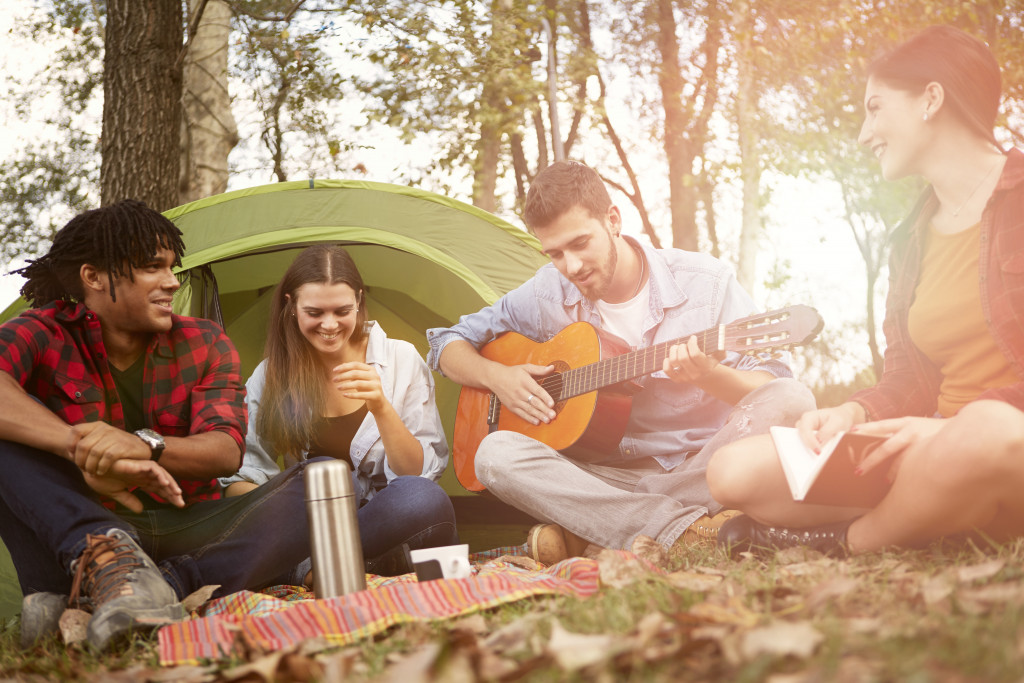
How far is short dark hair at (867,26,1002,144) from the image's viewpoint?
6.31 ft

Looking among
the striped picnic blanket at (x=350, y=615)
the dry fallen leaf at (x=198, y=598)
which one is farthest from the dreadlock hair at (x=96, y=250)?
the striped picnic blanket at (x=350, y=615)

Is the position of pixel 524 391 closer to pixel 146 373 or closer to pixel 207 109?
pixel 146 373

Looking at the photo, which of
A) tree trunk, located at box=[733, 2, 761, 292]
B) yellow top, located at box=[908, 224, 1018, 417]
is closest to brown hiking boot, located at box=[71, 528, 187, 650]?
yellow top, located at box=[908, 224, 1018, 417]

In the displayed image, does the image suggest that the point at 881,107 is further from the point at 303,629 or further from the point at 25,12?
the point at 25,12

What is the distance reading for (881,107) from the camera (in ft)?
6.68

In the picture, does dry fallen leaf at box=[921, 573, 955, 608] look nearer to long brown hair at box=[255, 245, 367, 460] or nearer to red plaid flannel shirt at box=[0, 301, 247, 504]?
red plaid flannel shirt at box=[0, 301, 247, 504]

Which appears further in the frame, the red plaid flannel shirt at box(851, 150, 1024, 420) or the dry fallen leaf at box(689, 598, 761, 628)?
the red plaid flannel shirt at box(851, 150, 1024, 420)

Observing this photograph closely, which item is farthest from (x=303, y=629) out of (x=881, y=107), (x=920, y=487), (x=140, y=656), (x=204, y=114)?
(x=204, y=114)

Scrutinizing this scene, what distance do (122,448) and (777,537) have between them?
1.58 m

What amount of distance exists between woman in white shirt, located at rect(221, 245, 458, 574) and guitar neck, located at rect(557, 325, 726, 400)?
544mm

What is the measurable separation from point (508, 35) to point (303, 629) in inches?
243

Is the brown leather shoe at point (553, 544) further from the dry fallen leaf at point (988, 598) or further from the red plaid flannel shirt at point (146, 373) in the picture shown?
the dry fallen leaf at point (988, 598)

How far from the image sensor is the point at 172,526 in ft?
7.06

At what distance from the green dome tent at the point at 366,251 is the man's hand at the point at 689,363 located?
41.7 inches
